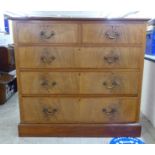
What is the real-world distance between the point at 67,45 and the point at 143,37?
1.74 feet

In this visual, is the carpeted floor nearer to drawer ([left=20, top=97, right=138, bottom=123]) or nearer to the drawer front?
drawer ([left=20, top=97, right=138, bottom=123])

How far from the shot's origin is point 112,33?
1.32 m

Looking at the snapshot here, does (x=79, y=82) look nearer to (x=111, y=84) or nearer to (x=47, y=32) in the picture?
(x=111, y=84)

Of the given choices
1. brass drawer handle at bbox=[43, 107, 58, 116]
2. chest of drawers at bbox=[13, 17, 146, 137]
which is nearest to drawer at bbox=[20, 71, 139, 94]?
chest of drawers at bbox=[13, 17, 146, 137]

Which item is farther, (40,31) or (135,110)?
(135,110)

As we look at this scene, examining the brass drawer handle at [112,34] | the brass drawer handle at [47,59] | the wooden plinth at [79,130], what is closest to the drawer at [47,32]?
the brass drawer handle at [47,59]

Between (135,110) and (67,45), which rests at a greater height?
(67,45)

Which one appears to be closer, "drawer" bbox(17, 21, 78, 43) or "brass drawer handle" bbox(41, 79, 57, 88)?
"drawer" bbox(17, 21, 78, 43)

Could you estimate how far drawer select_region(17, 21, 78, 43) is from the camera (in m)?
1.30

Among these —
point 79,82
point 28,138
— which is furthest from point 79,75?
point 28,138

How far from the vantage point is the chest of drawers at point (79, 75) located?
1.31 m

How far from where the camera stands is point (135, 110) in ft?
4.80
